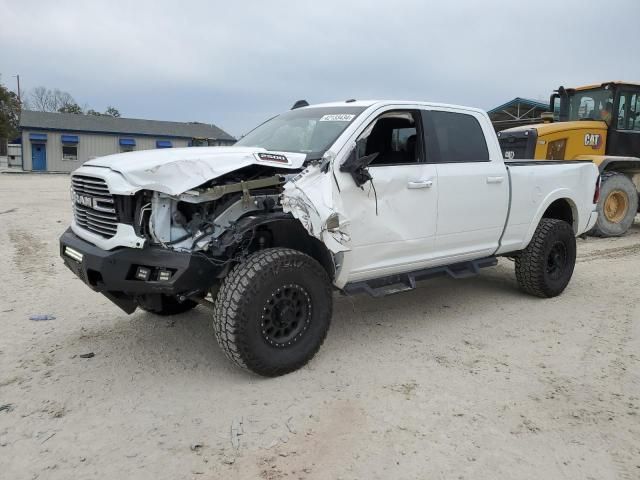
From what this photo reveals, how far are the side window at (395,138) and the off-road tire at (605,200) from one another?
699 cm

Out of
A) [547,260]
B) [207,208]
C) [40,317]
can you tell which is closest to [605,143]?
[547,260]

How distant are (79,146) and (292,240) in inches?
1502

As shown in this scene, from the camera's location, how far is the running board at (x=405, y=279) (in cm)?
429

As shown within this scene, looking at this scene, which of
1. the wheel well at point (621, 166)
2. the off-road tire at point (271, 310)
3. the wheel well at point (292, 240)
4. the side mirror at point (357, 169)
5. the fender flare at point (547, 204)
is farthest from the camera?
the wheel well at point (621, 166)

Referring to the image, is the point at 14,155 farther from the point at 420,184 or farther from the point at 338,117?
the point at 420,184

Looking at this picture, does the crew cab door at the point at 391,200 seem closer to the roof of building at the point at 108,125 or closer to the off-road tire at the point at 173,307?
the off-road tire at the point at 173,307

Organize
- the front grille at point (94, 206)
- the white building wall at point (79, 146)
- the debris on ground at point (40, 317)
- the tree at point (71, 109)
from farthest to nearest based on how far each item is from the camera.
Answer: the tree at point (71, 109)
the white building wall at point (79, 146)
the debris on ground at point (40, 317)
the front grille at point (94, 206)

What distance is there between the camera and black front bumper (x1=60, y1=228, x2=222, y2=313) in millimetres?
3445

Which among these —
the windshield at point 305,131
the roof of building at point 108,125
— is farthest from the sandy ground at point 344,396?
the roof of building at point 108,125

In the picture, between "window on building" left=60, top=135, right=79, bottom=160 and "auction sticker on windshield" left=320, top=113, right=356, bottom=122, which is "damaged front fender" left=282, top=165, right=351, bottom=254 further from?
"window on building" left=60, top=135, right=79, bottom=160

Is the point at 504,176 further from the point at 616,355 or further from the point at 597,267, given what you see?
the point at 597,267

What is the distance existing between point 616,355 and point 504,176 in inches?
75.1

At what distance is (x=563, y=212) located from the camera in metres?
6.33

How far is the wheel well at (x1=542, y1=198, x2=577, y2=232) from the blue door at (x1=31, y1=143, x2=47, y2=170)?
123ft
